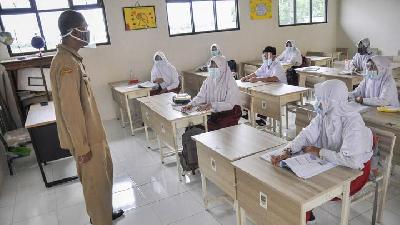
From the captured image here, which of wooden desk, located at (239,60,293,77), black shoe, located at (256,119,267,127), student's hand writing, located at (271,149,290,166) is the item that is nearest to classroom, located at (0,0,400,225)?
student's hand writing, located at (271,149,290,166)

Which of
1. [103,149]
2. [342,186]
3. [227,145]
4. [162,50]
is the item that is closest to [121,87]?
[162,50]

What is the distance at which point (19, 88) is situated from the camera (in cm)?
480

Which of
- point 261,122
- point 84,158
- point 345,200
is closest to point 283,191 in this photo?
point 345,200

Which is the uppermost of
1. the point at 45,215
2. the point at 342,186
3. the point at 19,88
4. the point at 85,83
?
the point at 85,83

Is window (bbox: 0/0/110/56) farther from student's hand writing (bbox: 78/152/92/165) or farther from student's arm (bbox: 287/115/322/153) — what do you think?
student's arm (bbox: 287/115/322/153)

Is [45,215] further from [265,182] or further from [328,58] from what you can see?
[328,58]

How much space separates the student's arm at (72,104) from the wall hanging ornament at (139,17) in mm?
4148

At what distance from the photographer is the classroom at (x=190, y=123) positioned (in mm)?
1873

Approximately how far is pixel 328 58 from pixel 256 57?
1.73 m

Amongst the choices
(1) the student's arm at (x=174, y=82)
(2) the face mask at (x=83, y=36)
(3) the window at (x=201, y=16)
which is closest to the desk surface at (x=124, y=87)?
(1) the student's arm at (x=174, y=82)

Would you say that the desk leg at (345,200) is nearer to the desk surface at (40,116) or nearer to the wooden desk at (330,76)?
the desk surface at (40,116)

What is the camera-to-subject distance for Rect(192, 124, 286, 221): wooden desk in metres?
2.09

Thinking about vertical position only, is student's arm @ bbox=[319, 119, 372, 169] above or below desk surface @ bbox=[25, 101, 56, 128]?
above

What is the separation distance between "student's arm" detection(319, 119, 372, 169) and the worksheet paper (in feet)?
0.16
